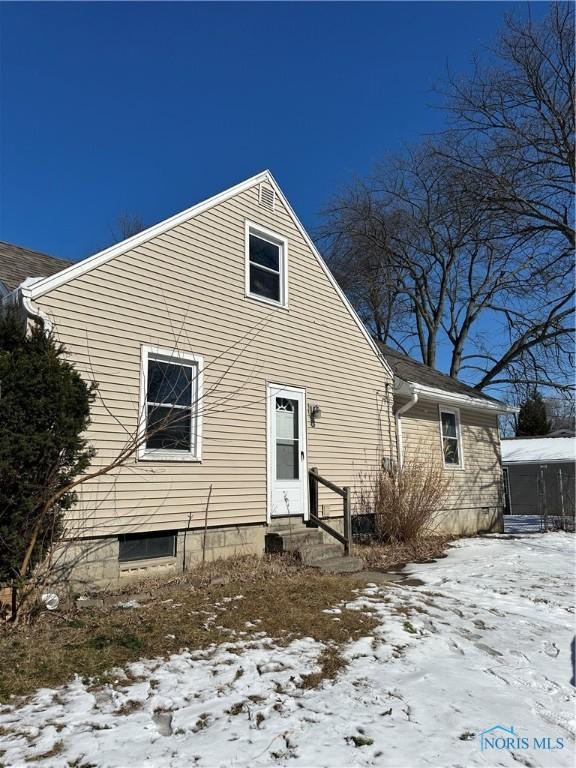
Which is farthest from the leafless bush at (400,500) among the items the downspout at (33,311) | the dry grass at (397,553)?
the downspout at (33,311)

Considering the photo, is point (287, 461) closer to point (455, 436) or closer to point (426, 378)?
point (426, 378)

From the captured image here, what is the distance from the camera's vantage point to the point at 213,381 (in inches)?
342

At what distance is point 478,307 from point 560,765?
23.5 m

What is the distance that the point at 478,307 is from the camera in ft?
82.1

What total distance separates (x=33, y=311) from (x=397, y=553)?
7070 mm

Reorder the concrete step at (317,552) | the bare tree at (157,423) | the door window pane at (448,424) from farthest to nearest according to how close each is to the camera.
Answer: the door window pane at (448,424)
the concrete step at (317,552)
the bare tree at (157,423)

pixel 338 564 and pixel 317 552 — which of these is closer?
pixel 338 564

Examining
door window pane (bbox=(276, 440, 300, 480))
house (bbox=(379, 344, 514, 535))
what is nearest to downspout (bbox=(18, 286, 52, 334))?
door window pane (bbox=(276, 440, 300, 480))

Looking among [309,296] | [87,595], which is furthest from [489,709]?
[309,296]

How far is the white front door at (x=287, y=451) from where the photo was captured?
31.0ft

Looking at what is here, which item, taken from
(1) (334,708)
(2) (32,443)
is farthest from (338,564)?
(2) (32,443)

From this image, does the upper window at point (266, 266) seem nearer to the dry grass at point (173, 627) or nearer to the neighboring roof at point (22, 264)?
the neighboring roof at point (22, 264)

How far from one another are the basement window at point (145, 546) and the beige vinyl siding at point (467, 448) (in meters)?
6.38

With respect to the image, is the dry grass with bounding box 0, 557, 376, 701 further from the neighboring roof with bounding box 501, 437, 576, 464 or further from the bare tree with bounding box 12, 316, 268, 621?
the neighboring roof with bounding box 501, 437, 576, 464
